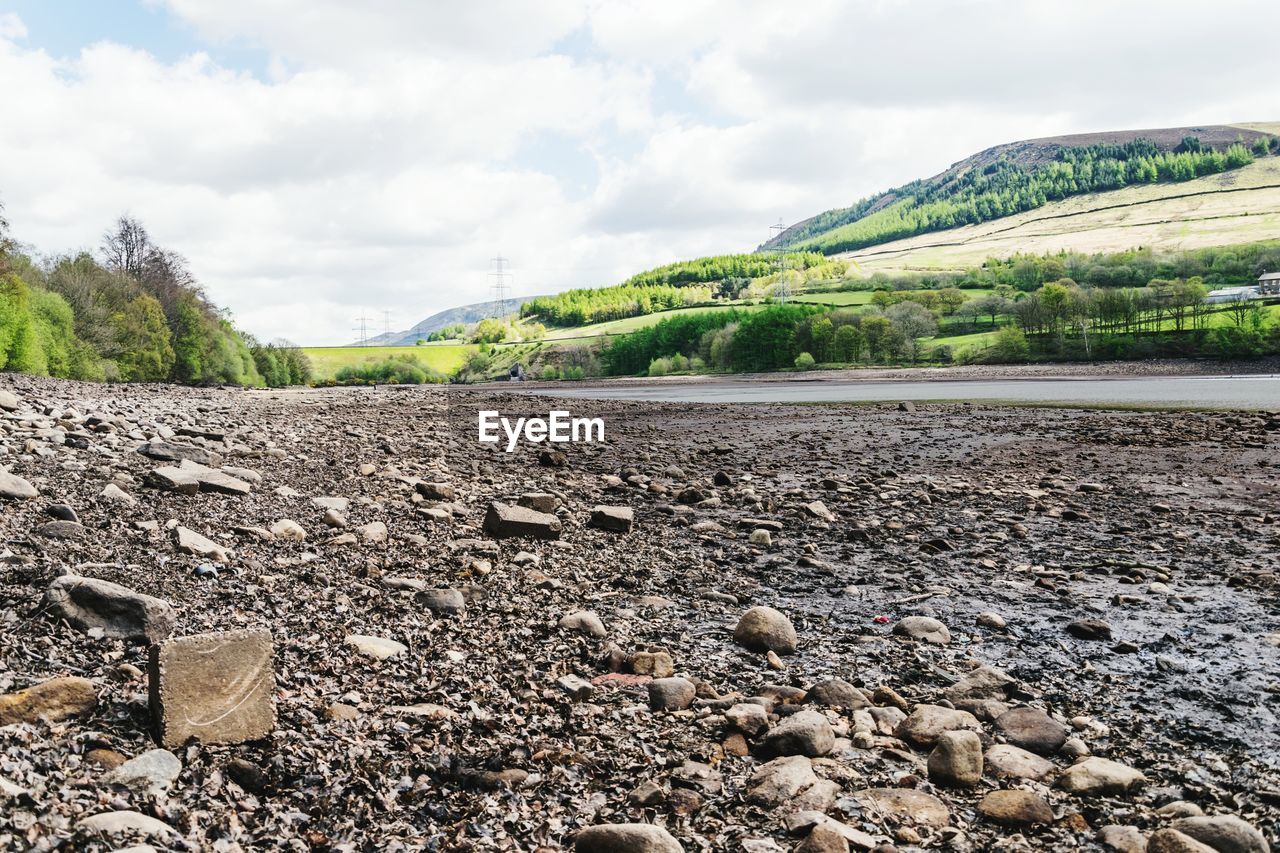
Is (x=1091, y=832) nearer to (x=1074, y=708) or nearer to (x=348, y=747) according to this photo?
(x=1074, y=708)

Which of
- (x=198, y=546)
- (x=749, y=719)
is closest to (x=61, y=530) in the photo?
(x=198, y=546)

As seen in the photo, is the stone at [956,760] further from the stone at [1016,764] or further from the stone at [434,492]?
the stone at [434,492]

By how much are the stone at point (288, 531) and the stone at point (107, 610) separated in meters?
3.13

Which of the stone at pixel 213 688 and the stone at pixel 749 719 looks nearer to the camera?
the stone at pixel 213 688

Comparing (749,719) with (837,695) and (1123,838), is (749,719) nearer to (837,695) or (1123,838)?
(837,695)

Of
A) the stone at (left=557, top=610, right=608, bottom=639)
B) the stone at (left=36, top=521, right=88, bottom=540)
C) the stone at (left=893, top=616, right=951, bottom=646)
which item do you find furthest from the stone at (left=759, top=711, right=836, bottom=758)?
the stone at (left=36, top=521, right=88, bottom=540)

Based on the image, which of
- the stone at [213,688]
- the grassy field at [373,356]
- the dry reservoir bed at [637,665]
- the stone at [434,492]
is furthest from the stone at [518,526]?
the grassy field at [373,356]

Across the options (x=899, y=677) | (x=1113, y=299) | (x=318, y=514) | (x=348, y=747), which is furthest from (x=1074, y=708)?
(x=1113, y=299)

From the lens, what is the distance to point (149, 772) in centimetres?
369

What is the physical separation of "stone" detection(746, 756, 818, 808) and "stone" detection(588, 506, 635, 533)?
6.63m

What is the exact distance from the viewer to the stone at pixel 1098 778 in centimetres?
425

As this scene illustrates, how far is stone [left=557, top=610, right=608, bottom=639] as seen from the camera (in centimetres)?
671

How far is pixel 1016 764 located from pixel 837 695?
3.89 feet

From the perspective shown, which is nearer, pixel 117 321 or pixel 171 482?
pixel 171 482
